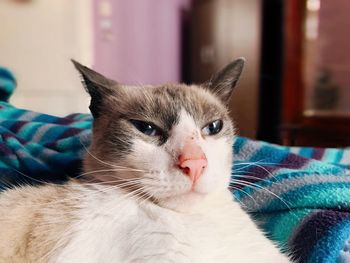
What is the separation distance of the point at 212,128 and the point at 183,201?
0.17 meters

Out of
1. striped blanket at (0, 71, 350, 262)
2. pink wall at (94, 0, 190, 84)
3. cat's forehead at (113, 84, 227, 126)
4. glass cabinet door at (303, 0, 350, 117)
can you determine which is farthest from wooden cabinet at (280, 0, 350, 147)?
cat's forehead at (113, 84, 227, 126)

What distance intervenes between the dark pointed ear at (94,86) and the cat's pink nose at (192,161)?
23 cm

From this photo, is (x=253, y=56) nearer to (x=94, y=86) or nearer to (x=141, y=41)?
(x=141, y=41)

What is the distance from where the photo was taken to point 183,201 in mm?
696

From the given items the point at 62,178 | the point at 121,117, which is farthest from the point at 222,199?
the point at 62,178

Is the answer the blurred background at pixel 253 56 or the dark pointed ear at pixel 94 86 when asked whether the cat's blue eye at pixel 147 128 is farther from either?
the blurred background at pixel 253 56

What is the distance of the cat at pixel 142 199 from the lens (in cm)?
65

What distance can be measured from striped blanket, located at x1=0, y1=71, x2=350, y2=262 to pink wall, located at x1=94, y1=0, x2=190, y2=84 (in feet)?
4.77

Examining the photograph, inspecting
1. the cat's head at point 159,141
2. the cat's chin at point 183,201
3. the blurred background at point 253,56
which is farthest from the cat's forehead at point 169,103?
the blurred background at point 253,56

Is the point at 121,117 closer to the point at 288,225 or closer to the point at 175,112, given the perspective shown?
the point at 175,112

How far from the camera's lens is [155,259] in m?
0.62

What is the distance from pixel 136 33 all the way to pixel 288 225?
2377mm

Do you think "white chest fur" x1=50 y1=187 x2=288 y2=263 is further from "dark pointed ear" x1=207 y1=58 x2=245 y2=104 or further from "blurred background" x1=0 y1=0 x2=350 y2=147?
"blurred background" x1=0 y1=0 x2=350 y2=147

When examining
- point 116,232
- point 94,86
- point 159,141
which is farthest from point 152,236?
point 94,86
